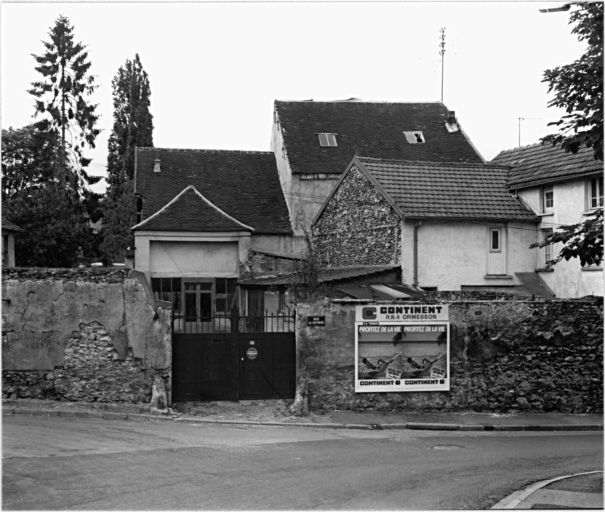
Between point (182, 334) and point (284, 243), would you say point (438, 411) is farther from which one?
point (284, 243)

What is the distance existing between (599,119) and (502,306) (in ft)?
22.7

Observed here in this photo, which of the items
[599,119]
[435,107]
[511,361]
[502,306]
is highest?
[435,107]

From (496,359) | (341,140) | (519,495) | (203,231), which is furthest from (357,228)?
(519,495)

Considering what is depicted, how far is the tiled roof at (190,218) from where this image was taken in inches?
1476

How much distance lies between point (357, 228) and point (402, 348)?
535 inches

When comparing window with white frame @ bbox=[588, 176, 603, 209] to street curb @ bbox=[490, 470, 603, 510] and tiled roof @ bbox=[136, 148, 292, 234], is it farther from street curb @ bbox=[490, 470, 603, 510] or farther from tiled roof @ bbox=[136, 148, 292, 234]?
street curb @ bbox=[490, 470, 603, 510]

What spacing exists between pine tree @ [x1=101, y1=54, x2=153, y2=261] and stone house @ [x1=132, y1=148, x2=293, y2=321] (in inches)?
416

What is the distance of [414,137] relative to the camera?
45906mm

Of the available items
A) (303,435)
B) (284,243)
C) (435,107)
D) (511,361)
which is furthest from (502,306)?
(435,107)

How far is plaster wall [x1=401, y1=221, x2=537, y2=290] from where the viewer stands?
30219 millimetres

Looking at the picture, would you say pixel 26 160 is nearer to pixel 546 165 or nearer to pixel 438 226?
pixel 438 226

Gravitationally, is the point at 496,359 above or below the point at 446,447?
above

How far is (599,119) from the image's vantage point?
14227 mm

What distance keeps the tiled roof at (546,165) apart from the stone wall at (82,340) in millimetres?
16218
